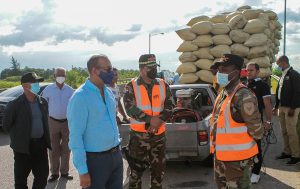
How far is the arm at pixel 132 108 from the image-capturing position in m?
4.90

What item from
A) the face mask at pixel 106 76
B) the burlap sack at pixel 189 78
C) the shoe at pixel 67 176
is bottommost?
the shoe at pixel 67 176

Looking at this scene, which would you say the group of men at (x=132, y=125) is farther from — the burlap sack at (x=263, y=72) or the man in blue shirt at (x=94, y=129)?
the burlap sack at (x=263, y=72)

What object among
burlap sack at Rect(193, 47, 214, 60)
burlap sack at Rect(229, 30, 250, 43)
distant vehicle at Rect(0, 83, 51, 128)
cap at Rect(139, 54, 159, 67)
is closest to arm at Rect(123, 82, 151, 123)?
cap at Rect(139, 54, 159, 67)

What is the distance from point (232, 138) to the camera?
3.86 metres

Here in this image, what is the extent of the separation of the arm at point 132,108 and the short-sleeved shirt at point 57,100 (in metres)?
2.18

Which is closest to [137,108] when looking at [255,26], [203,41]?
[203,41]

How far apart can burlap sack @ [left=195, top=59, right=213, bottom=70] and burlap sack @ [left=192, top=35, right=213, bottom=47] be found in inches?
18.1

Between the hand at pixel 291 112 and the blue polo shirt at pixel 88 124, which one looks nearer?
the blue polo shirt at pixel 88 124

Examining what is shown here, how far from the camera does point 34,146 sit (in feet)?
16.4

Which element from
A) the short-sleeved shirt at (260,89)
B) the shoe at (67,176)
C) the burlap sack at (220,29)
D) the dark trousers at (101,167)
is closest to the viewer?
the dark trousers at (101,167)

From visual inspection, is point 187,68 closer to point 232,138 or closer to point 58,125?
point 58,125

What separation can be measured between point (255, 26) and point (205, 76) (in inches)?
82.8

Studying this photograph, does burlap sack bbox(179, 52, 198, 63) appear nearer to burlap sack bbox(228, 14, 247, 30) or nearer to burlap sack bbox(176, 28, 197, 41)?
burlap sack bbox(176, 28, 197, 41)

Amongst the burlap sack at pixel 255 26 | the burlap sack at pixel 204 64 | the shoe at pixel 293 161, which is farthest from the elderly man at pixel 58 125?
the burlap sack at pixel 255 26
